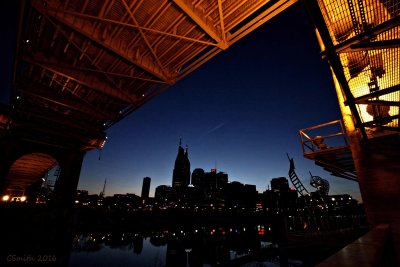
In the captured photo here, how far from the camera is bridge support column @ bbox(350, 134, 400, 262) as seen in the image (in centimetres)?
675

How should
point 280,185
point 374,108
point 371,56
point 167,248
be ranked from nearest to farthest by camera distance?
point 371,56
point 374,108
point 167,248
point 280,185

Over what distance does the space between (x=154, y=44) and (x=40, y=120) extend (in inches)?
610

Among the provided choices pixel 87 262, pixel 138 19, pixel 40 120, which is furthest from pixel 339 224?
pixel 87 262

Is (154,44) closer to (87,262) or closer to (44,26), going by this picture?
(44,26)

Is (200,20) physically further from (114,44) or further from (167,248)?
(167,248)

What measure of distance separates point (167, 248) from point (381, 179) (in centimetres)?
7360

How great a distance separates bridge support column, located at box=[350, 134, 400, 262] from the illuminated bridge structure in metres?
0.03

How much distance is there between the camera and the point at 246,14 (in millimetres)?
8492

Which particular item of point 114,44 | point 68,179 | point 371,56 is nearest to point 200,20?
point 114,44

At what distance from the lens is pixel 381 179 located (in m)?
7.21

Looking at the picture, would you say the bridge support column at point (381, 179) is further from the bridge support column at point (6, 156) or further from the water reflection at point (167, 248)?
the water reflection at point (167, 248)

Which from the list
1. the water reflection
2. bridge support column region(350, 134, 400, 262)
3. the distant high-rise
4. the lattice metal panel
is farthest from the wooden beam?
the distant high-rise

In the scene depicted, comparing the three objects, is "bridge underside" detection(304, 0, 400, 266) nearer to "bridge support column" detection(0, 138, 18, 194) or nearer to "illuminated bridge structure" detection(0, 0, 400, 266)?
"illuminated bridge structure" detection(0, 0, 400, 266)

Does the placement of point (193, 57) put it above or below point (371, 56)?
above
